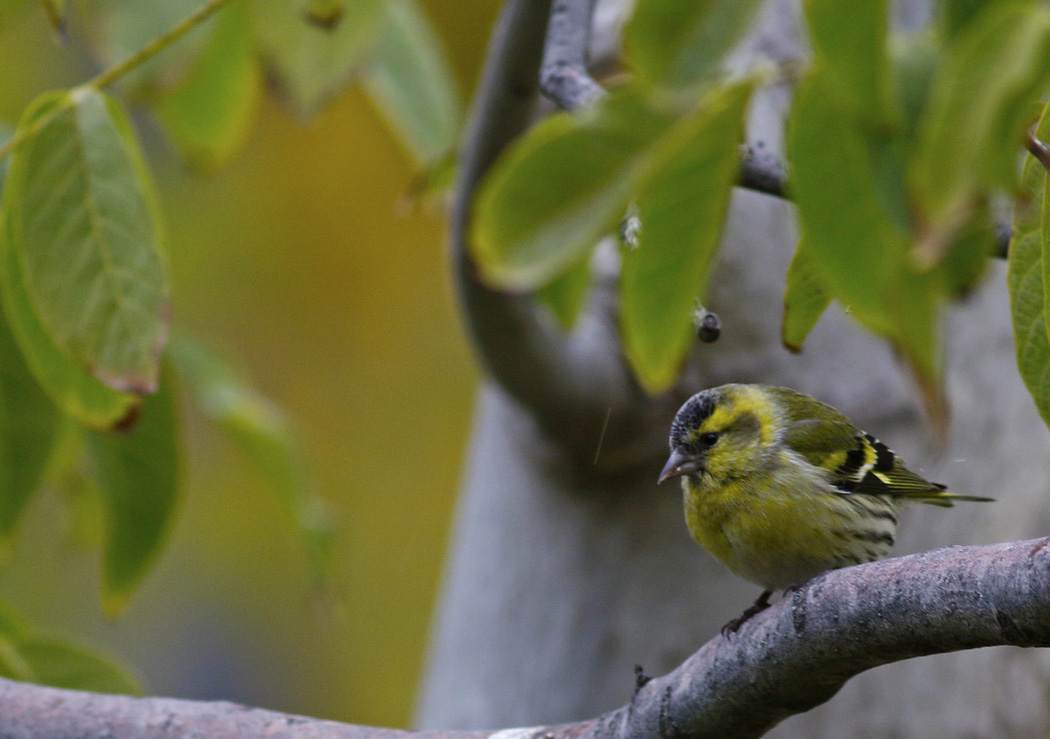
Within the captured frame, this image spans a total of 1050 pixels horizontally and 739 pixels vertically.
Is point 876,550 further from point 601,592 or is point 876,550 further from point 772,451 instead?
point 601,592

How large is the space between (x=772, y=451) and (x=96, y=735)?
2.82 feet

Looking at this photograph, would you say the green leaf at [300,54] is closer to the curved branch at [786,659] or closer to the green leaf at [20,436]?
the green leaf at [20,436]

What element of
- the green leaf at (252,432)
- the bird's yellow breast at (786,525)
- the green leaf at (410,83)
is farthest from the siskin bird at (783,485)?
the green leaf at (410,83)

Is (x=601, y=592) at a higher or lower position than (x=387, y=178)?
higher

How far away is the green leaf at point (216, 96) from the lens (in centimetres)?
171

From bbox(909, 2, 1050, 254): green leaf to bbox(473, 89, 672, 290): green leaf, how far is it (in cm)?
14

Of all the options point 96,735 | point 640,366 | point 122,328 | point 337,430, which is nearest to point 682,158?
point 640,366

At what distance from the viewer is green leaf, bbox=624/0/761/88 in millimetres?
573

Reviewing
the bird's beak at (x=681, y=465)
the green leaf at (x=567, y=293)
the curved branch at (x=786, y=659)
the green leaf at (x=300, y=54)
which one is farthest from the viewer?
the green leaf at (x=300, y=54)

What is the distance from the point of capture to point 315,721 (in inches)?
47.8

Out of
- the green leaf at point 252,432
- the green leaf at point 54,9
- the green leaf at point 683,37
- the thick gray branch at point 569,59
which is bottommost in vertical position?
the green leaf at point 252,432

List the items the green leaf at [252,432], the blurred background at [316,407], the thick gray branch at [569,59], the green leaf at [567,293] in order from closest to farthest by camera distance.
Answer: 1. the thick gray branch at [569,59]
2. the green leaf at [567,293]
3. the green leaf at [252,432]
4. the blurred background at [316,407]

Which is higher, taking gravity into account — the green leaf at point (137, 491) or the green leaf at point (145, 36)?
the green leaf at point (145, 36)

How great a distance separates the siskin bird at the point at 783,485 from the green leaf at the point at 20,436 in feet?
2.42
